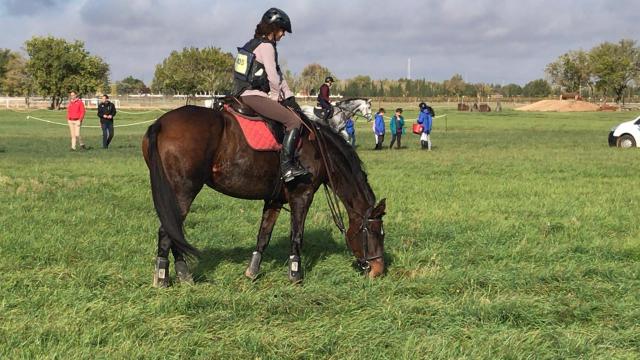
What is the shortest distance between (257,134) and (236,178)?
47cm

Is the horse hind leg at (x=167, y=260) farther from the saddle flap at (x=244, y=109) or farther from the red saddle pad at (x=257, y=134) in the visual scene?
the saddle flap at (x=244, y=109)

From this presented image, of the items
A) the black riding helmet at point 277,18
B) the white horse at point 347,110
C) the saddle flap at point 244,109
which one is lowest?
the white horse at point 347,110

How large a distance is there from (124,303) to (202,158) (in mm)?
1462

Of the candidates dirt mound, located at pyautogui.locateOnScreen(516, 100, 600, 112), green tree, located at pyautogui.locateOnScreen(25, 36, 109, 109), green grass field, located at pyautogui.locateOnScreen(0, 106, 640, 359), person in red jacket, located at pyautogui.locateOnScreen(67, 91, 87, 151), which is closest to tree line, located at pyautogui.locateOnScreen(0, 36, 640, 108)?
green tree, located at pyautogui.locateOnScreen(25, 36, 109, 109)

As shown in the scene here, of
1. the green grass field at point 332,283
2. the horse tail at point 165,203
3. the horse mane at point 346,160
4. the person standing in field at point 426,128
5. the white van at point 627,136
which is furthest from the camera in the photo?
the white van at point 627,136

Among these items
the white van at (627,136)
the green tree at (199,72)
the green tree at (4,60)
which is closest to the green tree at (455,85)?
the green tree at (199,72)

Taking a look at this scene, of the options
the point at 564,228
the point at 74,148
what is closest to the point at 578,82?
the point at 74,148

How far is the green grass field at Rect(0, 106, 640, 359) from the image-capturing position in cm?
443

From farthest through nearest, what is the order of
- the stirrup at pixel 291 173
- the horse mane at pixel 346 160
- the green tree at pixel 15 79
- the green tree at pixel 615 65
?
1. the green tree at pixel 15 79
2. the green tree at pixel 615 65
3. the horse mane at pixel 346 160
4. the stirrup at pixel 291 173

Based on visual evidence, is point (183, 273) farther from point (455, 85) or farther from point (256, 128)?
point (455, 85)

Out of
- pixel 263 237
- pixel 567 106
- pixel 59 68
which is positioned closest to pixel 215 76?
pixel 59 68

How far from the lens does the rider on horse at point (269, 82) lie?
20.1 ft

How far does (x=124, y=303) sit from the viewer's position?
5.24 metres

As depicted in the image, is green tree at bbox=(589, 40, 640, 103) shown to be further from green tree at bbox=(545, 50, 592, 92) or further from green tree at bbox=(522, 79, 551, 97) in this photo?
green tree at bbox=(522, 79, 551, 97)
